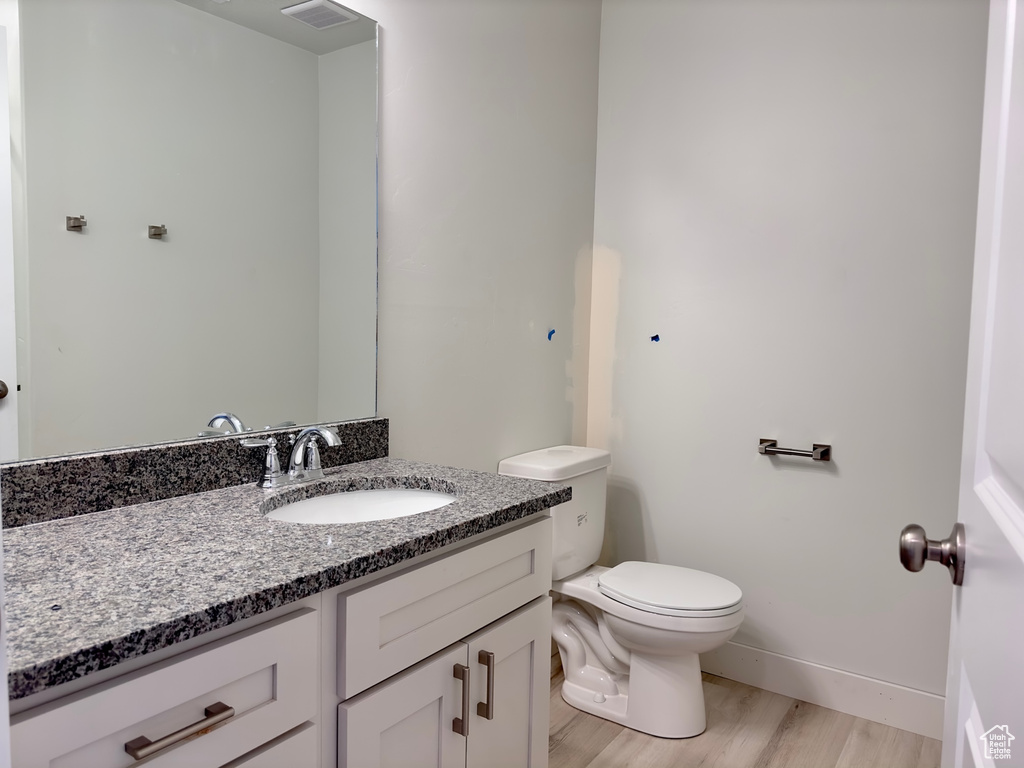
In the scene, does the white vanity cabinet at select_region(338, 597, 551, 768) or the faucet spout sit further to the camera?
the faucet spout

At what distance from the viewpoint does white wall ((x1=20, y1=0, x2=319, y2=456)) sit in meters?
1.12

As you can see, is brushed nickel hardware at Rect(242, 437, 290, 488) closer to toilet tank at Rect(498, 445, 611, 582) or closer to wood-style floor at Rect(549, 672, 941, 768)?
toilet tank at Rect(498, 445, 611, 582)

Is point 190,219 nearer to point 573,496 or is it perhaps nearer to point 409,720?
point 409,720

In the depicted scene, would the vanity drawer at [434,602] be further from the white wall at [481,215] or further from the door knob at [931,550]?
the door knob at [931,550]

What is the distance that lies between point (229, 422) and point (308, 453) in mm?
164

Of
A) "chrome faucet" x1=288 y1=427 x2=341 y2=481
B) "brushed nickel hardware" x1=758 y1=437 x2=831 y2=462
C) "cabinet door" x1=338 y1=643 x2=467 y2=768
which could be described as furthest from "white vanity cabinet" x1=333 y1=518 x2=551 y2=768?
"brushed nickel hardware" x1=758 y1=437 x2=831 y2=462

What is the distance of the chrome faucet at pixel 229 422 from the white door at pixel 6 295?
0.33m

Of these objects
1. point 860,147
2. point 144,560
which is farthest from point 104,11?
point 860,147

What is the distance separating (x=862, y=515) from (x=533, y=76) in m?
1.65

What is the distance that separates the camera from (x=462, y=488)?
4.62ft

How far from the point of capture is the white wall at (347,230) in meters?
1.60

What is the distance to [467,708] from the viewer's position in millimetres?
1187

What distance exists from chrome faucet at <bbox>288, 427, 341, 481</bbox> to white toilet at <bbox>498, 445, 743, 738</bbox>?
0.76 metres

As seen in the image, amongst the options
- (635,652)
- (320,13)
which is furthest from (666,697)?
(320,13)
